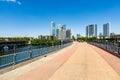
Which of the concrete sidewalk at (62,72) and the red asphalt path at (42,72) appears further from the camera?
the concrete sidewalk at (62,72)

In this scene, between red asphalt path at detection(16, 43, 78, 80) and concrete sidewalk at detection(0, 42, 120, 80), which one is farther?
concrete sidewalk at detection(0, 42, 120, 80)

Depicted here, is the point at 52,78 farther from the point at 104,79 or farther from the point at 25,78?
the point at 104,79

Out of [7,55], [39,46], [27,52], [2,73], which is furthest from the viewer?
[39,46]

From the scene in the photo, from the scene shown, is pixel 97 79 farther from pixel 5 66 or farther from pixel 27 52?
pixel 27 52

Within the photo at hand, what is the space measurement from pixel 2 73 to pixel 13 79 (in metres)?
1.39

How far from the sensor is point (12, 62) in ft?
34.3

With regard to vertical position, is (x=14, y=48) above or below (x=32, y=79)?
above

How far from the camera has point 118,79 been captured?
8.04 m

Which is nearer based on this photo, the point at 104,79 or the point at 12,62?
the point at 104,79

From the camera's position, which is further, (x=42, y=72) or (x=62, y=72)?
(x=62, y=72)

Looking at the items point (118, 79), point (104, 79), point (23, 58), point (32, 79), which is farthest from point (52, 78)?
point (23, 58)

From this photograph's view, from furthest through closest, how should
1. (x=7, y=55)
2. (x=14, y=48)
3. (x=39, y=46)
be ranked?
(x=39, y=46)
(x=14, y=48)
(x=7, y=55)

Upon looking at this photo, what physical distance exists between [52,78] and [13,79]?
1740 mm

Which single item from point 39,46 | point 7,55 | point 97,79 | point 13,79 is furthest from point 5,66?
point 39,46
